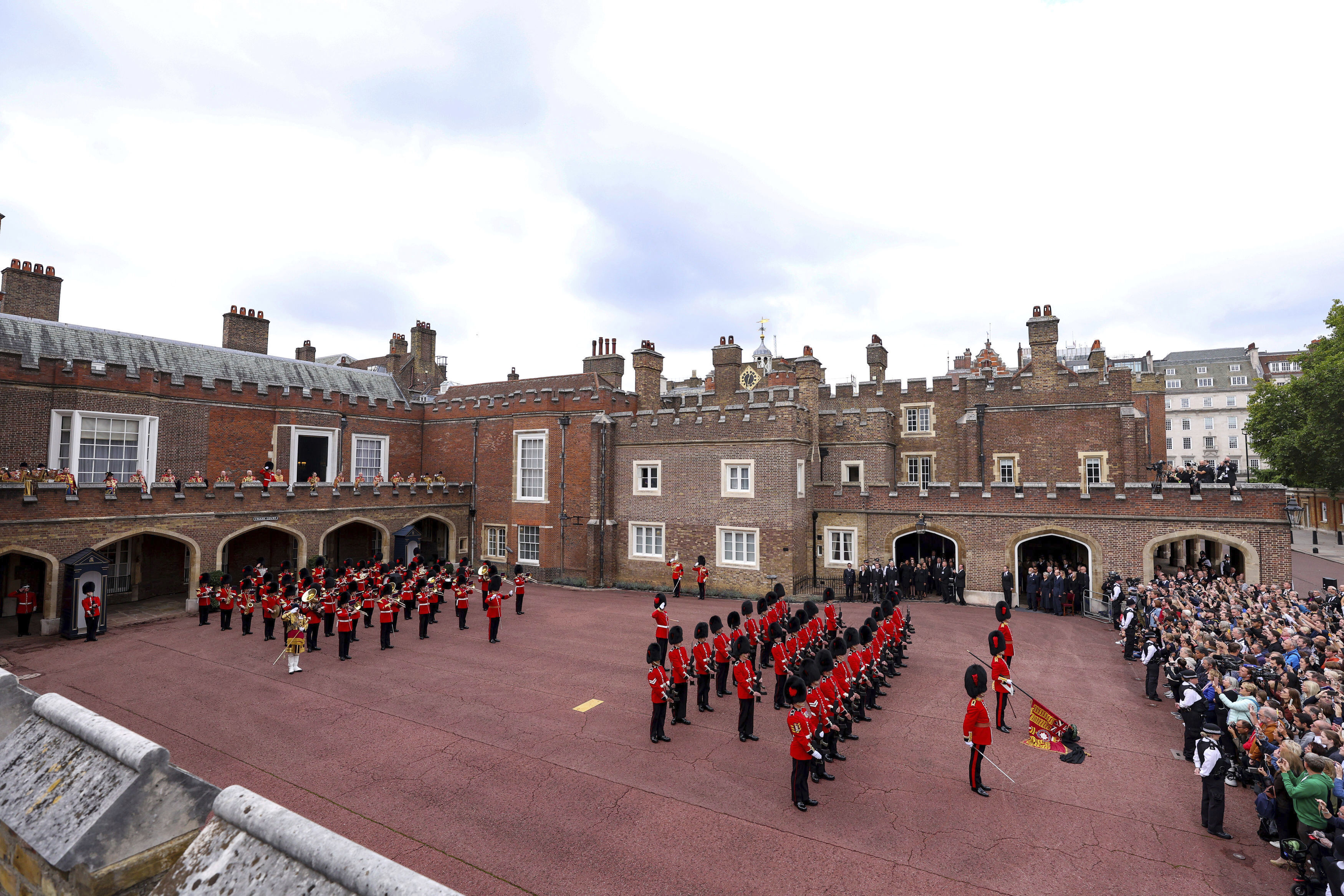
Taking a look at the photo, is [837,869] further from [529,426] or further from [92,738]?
[529,426]

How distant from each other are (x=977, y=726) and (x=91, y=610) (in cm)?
2200

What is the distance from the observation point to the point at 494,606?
16.8m

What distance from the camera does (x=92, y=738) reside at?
308 centimetres

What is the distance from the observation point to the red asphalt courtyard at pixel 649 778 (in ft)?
23.7

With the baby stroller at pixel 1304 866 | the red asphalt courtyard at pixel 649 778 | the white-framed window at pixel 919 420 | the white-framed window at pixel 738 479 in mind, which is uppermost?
the white-framed window at pixel 919 420

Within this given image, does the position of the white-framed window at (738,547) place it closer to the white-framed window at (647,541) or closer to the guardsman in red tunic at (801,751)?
the white-framed window at (647,541)

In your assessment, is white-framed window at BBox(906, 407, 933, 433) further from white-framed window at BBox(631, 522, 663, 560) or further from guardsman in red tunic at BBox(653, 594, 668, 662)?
guardsman in red tunic at BBox(653, 594, 668, 662)

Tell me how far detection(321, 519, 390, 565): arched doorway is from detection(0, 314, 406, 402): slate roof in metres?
6.14

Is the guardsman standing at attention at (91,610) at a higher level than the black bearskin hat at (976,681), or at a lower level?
lower

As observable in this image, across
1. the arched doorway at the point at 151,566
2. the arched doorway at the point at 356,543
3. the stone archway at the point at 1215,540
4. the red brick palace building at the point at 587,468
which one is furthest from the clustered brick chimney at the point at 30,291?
the stone archway at the point at 1215,540

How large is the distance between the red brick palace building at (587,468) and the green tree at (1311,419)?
7.45 m

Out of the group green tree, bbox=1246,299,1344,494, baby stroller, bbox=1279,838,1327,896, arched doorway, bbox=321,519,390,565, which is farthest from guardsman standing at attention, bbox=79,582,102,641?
green tree, bbox=1246,299,1344,494

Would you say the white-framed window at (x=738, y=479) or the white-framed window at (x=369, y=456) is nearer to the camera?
the white-framed window at (x=738, y=479)

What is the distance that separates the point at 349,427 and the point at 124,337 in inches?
341
